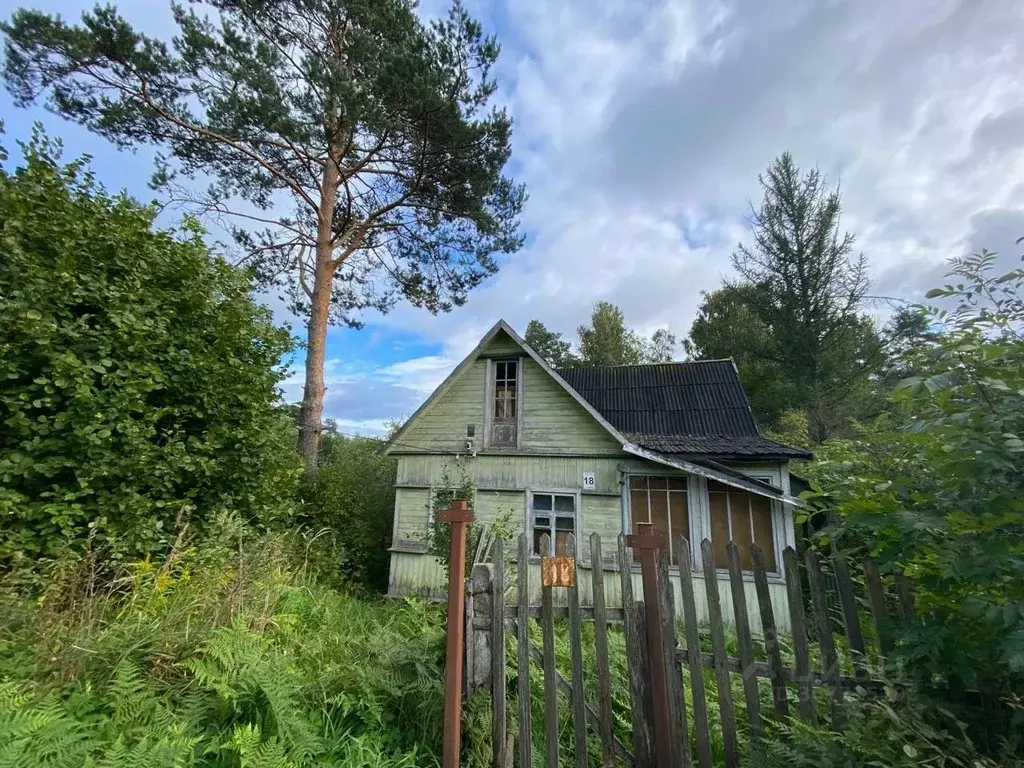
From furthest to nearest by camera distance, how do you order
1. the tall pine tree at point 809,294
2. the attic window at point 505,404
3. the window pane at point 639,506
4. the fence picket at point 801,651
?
the tall pine tree at point 809,294
the attic window at point 505,404
the window pane at point 639,506
the fence picket at point 801,651

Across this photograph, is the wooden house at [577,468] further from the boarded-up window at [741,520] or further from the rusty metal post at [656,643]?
→ the rusty metal post at [656,643]

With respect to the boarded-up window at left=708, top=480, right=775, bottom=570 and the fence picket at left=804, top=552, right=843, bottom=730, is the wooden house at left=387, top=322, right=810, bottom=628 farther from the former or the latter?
the fence picket at left=804, top=552, right=843, bottom=730

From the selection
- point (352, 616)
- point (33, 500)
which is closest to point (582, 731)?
point (352, 616)

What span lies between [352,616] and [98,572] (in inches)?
103

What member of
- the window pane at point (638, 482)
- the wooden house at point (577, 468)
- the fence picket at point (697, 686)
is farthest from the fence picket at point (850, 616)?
the window pane at point (638, 482)

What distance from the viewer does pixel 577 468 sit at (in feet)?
27.6

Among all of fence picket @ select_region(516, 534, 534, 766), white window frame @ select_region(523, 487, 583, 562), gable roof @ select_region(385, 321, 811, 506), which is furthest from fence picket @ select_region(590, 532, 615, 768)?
white window frame @ select_region(523, 487, 583, 562)

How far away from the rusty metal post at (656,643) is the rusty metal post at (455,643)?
3.31ft

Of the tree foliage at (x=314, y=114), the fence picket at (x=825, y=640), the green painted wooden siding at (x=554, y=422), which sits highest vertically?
the tree foliage at (x=314, y=114)

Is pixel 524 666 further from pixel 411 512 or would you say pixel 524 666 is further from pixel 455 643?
pixel 411 512

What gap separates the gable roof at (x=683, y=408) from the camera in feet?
27.1

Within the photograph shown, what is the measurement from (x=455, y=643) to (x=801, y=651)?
1.85m

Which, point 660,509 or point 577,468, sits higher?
point 577,468

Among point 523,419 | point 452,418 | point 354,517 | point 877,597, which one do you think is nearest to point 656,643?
point 877,597
